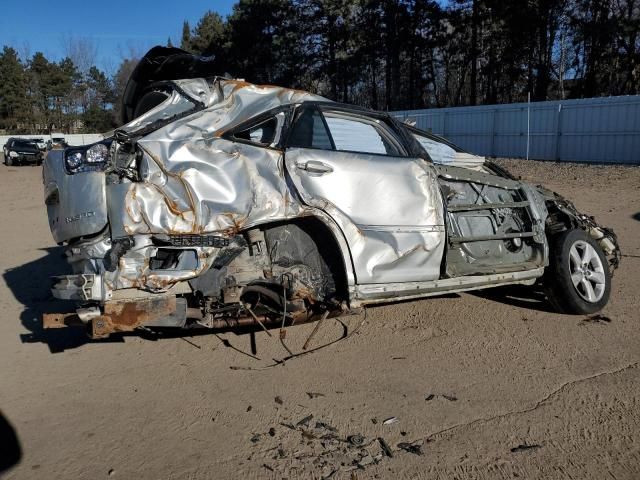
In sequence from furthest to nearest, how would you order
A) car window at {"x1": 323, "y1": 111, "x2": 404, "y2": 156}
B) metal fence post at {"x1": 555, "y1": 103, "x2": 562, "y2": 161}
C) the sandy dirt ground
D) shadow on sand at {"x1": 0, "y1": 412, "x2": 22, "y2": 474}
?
metal fence post at {"x1": 555, "y1": 103, "x2": 562, "y2": 161}
car window at {"x1": 323, "y1": 111, "x2": 404, "y2": 156}
shadow on sand at {"x1": 0, "y1": 412, "x2": 22, "y2": 474}
the sandy dirt ground

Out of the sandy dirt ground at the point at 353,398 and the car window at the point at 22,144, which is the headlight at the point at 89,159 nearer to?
the sandy dirt ground at the point at 353,398

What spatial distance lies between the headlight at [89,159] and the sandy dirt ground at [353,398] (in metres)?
1.56

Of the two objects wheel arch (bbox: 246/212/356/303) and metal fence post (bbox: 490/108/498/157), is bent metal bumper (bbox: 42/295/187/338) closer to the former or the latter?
wheel arch (bbox: 246/212/356/303)

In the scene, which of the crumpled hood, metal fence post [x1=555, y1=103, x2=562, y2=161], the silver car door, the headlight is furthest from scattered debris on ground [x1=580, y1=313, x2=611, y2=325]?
metal fence post [x1=555, y1=103, x2=562, y2=161]

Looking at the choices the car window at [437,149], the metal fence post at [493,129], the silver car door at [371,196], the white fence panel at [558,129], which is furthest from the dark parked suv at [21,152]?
the silver car door at [371,196]

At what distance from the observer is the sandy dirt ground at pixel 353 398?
2.96 m

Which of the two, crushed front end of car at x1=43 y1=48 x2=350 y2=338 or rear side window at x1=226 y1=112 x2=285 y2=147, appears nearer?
crushed front end of car at x1=43 y1=48 x2=350 y2=338

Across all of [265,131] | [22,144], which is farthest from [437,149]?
[22,144]

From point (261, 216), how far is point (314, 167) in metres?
0.52

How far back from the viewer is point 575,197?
12344 millimetres

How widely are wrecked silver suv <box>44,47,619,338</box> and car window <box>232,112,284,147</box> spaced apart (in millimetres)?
10

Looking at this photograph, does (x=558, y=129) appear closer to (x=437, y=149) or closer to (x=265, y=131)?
(x=437, y=149)

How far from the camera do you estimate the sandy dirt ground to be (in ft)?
9.71

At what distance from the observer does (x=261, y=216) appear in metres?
3.88
